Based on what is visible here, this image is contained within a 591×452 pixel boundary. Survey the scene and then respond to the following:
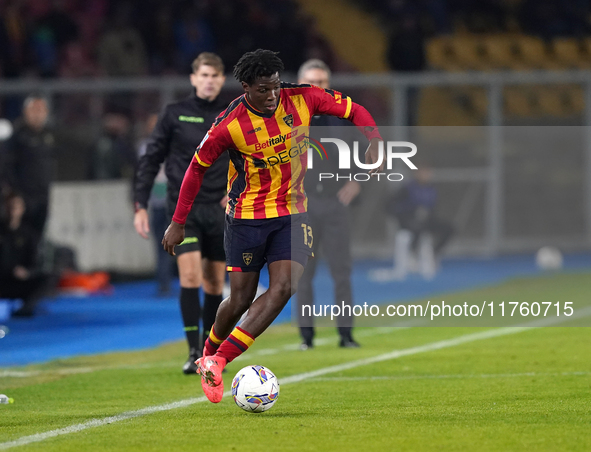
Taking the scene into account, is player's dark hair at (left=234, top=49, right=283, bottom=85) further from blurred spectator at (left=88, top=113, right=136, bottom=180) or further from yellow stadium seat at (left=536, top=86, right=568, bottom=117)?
yellow stadium seat at (left=536, top=86, right=568, bottom=117)

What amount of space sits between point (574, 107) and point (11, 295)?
10147 millimetres

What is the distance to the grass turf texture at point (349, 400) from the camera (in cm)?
531

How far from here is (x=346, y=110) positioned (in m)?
6.62

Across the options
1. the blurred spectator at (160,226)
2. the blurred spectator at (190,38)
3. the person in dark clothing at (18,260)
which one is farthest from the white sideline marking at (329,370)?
the blurred spectator at (190,38)

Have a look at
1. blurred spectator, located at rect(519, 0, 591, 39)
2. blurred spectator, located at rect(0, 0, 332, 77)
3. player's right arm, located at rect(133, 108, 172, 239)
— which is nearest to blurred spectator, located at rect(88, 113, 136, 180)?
blurred spectator, located at rect(0, 0, 332, 77)

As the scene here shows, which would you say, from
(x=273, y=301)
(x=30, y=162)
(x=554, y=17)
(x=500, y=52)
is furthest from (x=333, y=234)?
(x=554, y=17)

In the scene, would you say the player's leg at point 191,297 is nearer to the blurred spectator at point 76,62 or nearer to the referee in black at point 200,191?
the referee in black at point 200,191

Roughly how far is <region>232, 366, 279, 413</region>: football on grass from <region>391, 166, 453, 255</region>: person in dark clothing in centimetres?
1008

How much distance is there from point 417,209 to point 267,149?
1007 centimetres

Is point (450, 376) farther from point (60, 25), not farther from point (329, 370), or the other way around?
point (60, 25)

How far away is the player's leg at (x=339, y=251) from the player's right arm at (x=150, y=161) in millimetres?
1712

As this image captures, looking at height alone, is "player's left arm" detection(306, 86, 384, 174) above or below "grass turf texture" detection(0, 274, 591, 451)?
above

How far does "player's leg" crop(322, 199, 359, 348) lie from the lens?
30.2 feet

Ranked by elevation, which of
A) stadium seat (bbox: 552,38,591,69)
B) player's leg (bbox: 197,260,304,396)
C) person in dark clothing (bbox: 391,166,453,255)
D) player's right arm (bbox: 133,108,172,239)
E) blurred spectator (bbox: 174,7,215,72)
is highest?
blurred spectator (bbox: 174,7,215,72)
